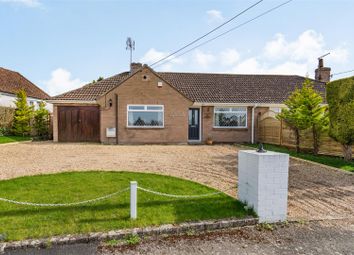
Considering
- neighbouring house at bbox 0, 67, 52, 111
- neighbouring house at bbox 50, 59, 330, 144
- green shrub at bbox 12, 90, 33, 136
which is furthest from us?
neighbouring house at bbox 0, 67, 52, 111

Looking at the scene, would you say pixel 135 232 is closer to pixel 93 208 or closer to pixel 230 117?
pixel 93 208

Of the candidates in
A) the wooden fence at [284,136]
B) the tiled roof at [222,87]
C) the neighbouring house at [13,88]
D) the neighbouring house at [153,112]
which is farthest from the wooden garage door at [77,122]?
the wooden fence at [284,136]

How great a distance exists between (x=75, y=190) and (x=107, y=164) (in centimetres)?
374

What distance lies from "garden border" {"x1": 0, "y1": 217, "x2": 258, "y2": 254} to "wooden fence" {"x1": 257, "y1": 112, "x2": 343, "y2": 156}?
9255 mm

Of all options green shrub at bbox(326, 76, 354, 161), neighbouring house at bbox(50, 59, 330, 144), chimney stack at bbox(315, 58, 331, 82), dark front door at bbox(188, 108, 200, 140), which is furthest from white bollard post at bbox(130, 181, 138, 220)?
chimney stack at bbox(315, 58, 331, 82)

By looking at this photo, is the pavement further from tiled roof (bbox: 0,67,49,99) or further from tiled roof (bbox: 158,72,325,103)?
tiled roof (bbox: 0,67,49,99)

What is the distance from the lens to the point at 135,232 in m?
4.26

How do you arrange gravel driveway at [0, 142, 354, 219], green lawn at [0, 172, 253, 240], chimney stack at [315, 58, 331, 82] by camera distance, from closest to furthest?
green lawn at [0, 172, 253, 240]
gravel driveway at [0, 142, 354, 219]
chimney stack at [315, 58, 331, 82]

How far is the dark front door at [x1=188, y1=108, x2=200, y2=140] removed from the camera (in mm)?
19203

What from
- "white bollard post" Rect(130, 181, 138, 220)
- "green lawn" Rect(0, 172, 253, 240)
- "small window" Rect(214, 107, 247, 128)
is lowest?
"green lawn" Rect(0, 172, 253, 240)

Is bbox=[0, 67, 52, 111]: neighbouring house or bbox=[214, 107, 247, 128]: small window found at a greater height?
bbox=[0, 67, 52, 111]: neighbouring house

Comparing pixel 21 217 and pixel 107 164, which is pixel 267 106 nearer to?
pixel 107 164

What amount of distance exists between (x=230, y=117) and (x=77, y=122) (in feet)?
33.7

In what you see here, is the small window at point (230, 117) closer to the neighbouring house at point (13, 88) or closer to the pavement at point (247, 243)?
the pavement at point (247, 243)
